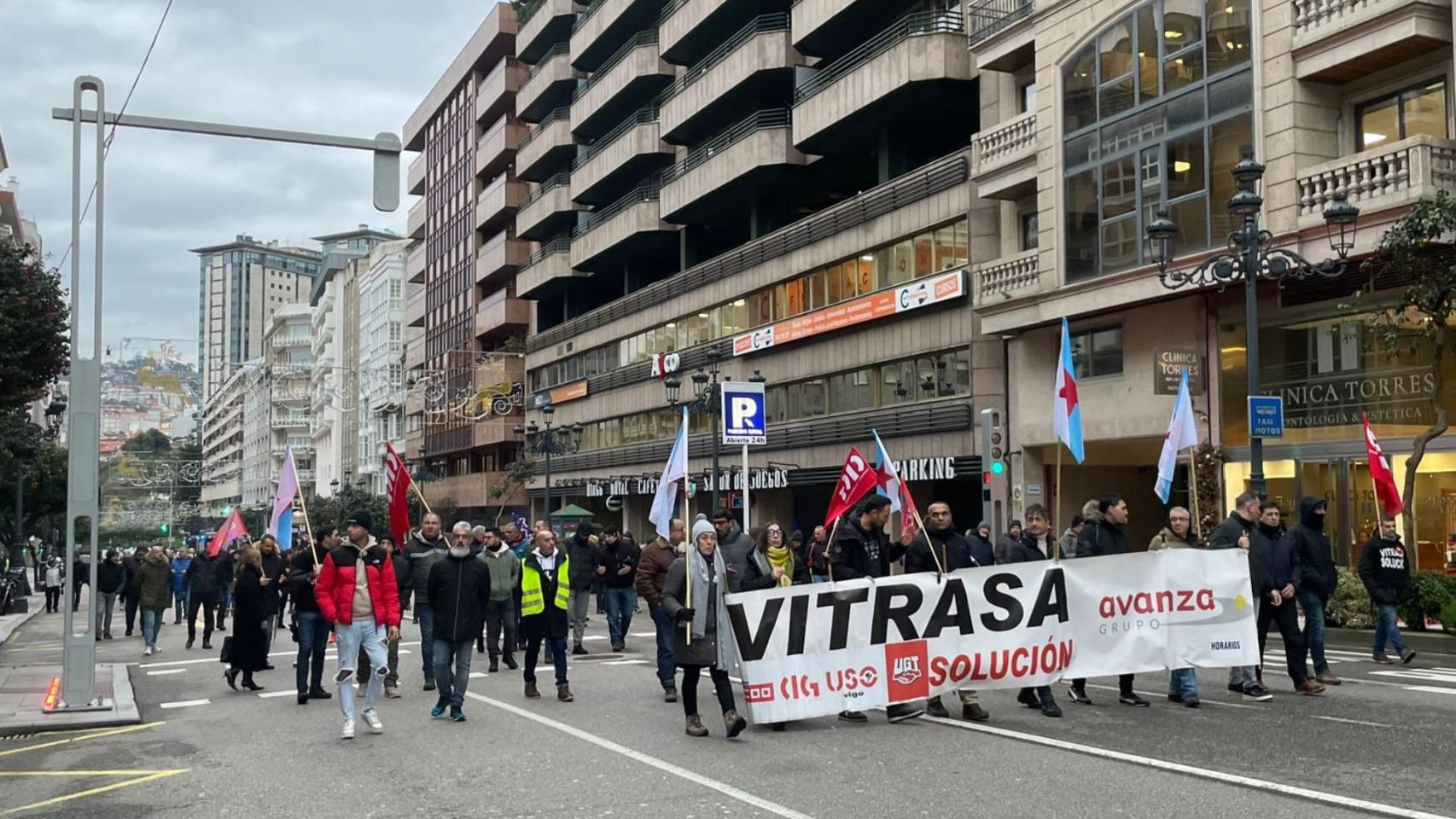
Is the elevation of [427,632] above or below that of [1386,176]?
below

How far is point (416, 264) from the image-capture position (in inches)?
3782

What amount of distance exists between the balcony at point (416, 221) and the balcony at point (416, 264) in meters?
0.82

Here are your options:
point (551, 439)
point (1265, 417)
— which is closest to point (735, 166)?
point (551, 439)

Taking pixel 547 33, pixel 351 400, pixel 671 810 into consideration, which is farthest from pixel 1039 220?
pixel 351 400

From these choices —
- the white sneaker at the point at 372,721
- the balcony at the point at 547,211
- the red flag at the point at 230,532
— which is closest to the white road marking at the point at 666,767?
→ the white sneaker at the point at 372,721

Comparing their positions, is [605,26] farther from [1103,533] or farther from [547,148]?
[1103,533]

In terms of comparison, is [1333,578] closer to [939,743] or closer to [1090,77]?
[939,743]

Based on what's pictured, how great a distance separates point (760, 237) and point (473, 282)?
33914mm

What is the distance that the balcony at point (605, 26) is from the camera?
5462cm

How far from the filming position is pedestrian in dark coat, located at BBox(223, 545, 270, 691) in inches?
609

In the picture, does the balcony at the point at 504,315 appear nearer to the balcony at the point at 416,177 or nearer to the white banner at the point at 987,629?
the balcony at the point at 416,177

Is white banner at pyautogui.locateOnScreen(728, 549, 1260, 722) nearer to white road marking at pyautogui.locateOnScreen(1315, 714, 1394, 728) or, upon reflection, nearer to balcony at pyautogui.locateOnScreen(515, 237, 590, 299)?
white road marking at pyautogui.locateOnScreen(1315, 714, 1394, 728)

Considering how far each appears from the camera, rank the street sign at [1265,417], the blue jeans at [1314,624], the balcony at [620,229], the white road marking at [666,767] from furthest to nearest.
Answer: the balcony at [620,229] < the street sign at [1265,417] < the blue jeans at [1314,624] < the white road marking at [666,767]

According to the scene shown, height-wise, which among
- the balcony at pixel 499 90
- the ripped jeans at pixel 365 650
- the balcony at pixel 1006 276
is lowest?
the ripped jeans at pixel 365 650
